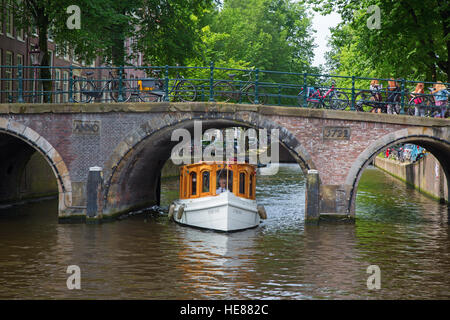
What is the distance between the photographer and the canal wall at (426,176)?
28.0m

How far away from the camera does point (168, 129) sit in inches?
811

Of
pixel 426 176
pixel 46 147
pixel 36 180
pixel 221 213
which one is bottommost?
pixel 221 213

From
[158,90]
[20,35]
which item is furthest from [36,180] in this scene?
[20,35]

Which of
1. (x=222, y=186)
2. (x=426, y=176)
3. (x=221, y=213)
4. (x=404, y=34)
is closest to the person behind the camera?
(x=221, y=213)

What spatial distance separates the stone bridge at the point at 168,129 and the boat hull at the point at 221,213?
1856 millimetres

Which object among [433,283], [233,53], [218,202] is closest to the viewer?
[433,283]

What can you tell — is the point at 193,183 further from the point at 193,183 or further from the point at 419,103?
the point at 419,103

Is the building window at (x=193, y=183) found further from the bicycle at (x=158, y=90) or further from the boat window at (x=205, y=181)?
the bicycle at (x=158, y=90)

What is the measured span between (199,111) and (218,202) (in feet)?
9.52

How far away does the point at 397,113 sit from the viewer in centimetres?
2164

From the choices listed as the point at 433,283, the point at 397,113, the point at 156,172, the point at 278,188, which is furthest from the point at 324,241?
the point at 278,188

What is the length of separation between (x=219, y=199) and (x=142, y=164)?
4615mm
